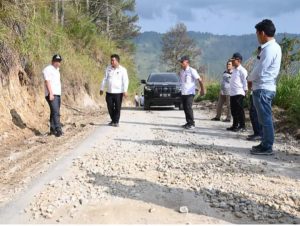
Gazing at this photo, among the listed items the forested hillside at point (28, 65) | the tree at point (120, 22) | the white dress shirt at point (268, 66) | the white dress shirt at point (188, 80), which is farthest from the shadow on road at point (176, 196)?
the tree at point (120, 22)

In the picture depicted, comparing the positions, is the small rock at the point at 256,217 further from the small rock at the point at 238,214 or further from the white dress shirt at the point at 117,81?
the white dress shirt at the point at 117,81

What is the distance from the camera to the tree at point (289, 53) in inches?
682

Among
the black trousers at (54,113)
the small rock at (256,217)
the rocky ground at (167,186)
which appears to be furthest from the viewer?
the black trousers at (54,113)

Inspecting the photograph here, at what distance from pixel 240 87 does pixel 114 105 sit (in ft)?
10.4

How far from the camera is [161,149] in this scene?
8.49 m

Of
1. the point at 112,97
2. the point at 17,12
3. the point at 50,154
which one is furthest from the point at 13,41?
the point at 50,154

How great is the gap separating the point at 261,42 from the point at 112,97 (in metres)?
5.16

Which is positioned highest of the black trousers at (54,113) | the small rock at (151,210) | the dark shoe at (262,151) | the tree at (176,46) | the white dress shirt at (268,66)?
the tree at (176,46)

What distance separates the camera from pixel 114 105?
40.0 feet

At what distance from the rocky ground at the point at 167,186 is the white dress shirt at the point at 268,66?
48.3 inches

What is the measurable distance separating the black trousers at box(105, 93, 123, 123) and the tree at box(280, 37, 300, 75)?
7337 mm

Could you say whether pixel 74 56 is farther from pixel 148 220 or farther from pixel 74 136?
pixel 148 220

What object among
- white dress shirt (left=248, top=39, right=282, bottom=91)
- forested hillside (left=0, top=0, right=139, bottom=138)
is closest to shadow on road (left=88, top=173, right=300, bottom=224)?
white dress shirt (left=248, top=39, right=282, bottom=91)

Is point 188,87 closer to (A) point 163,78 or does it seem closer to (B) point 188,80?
Answer: (B) point 188,80
